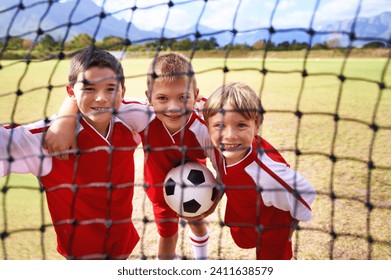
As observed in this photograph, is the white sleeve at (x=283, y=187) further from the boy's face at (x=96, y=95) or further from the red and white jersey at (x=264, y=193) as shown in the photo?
the boy's face at (x=96, y=95)

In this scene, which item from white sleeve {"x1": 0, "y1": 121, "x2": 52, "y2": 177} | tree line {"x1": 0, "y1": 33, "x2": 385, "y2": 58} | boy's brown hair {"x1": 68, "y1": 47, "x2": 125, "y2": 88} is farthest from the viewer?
tree line {"x1": 0, "y1": 33, "x2": 385, "y2": 58}

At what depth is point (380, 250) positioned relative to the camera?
1.65 meters

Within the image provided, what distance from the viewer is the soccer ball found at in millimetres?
1326

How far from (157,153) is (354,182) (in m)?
1.52

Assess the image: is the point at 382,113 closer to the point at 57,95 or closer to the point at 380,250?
the point at 380,250

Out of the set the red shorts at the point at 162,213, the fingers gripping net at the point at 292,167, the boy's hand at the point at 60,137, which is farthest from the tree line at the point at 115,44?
the red shorts at the point at 162,213

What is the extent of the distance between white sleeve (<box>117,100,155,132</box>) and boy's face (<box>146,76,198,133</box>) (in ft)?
0.24

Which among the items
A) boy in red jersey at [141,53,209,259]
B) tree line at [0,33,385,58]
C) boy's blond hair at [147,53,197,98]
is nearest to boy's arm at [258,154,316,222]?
boy in red jersey at [141,53,209,259]

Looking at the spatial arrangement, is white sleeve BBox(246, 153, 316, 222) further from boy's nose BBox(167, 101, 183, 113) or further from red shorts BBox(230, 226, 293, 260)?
boy's nose BBox(167, 101, 183, 113)

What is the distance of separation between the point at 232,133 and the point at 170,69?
0.34m

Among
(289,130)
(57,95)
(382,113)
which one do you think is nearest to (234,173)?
(289,130)

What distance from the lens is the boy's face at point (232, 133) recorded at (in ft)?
4.01

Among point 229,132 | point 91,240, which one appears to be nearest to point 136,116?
point 229,132

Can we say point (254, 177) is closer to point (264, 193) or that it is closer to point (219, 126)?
point (264, 193)
